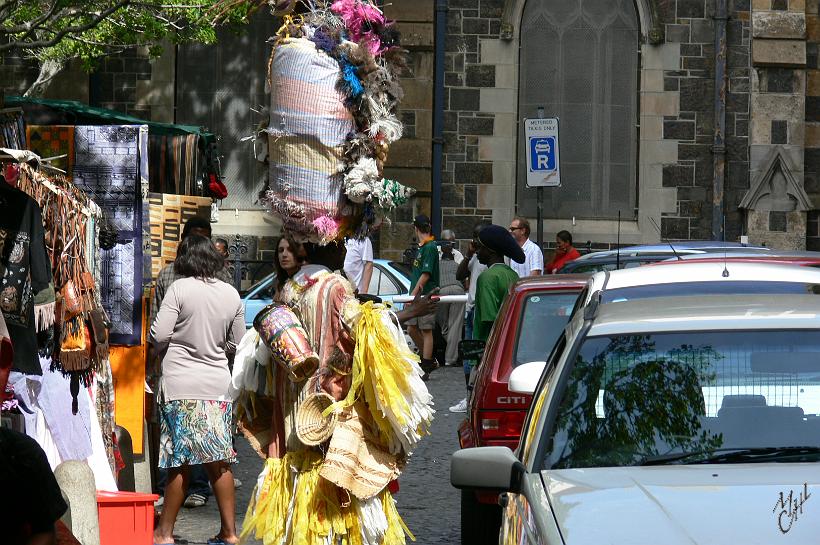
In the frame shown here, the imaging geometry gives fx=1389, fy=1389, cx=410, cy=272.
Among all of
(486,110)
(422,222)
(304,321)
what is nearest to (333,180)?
(304,321)

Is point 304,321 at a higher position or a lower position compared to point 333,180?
lower

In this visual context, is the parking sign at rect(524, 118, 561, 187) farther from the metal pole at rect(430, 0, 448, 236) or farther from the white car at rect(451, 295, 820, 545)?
the white car at rect(451, 295, 820, 545)

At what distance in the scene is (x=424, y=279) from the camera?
16.8 metres

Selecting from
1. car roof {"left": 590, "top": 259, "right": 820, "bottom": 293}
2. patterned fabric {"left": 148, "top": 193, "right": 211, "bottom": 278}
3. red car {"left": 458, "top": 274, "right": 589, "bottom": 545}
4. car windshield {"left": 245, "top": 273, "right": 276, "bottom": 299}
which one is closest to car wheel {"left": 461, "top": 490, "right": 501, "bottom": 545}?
red car {"left": 458, "top": 274, "right": 589, "bottom": 545}

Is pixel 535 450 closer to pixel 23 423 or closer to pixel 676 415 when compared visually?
pixel 676 415

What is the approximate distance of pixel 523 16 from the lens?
894 inches

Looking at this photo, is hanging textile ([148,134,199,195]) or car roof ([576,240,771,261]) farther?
hanging textile ([148,134,199,195])

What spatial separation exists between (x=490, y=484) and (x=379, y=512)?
1662 millimetres

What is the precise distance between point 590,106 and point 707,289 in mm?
17622

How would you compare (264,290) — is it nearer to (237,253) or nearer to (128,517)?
(237,253)

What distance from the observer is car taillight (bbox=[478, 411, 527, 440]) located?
24.7 ft

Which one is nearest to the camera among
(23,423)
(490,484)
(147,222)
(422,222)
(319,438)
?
(490,484)

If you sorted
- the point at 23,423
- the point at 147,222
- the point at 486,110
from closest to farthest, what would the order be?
1. the point at 23,423
2. the point at 147,222
3. the point at 486,110

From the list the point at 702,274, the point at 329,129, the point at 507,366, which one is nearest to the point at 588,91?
the point at 507,366
